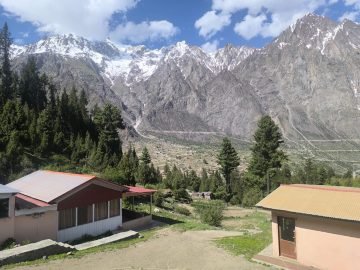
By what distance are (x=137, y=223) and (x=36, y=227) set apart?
26.8ft

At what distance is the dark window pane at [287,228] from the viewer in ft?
66.7

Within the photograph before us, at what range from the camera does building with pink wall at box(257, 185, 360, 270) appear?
17953 mm

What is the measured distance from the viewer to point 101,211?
26.9 meters

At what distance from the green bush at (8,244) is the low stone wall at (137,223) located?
821 centimetres

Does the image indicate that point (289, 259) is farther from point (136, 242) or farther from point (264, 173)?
point (264, 173)

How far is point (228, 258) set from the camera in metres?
20.9

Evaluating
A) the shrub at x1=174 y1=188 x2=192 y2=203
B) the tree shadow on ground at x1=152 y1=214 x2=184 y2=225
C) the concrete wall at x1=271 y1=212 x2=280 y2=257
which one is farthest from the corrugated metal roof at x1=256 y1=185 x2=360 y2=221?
the shrub at x1=174 y1=188 x2=192 y2=203

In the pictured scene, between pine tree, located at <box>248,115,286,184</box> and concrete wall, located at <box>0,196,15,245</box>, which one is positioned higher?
pine tree, located at <box>248,115,286,184</box>

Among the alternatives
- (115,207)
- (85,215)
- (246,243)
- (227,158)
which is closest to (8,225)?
(85,215)

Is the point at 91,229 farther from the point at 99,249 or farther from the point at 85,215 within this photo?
the point at 99,249

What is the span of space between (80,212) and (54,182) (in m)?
3.26

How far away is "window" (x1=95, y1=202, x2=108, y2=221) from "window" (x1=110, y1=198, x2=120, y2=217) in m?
0.51

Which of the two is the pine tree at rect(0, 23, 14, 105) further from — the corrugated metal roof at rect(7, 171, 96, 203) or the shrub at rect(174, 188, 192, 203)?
the corrugated metal roof at rect(7, 171, 96, 203)

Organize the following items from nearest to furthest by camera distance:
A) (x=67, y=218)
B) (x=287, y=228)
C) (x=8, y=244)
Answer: (x=287, y=228), (x=8, y=244), (x=67, y=218)
